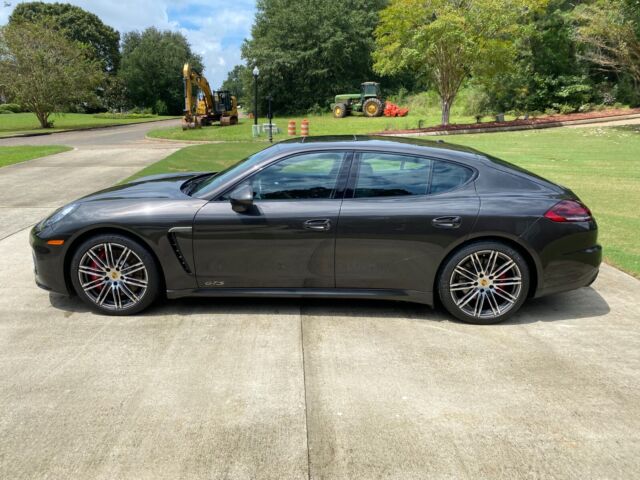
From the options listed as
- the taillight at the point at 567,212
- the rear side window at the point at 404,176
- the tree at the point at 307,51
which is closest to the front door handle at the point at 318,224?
the rear side window at the point at 404,176

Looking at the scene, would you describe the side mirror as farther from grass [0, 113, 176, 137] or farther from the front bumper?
grass [0, 113, 176, 137]

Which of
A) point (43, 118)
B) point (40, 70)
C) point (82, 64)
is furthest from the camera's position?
point (82, 64)

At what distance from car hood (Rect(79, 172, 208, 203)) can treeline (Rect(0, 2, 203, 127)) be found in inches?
1351

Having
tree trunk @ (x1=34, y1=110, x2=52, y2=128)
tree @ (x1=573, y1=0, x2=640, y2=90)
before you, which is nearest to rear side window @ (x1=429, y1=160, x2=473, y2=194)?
tree @ (x1=573, y1=0, x2=640, y2=90)

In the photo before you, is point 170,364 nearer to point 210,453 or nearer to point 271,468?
point 210,453

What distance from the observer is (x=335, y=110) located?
39.7 m

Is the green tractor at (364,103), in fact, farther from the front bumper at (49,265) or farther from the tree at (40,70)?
the front bumper at (49,265)

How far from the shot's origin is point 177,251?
404 centimetres

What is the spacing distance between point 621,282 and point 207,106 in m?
32.4

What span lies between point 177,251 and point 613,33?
97.5 ft

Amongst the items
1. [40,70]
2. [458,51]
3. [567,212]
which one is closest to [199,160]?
[567,212]

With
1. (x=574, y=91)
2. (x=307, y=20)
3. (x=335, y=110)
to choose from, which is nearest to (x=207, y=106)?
(x=335, y=110)

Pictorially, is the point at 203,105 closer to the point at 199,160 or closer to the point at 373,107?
the point at 373,107

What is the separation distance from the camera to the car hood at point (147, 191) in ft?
14.0
